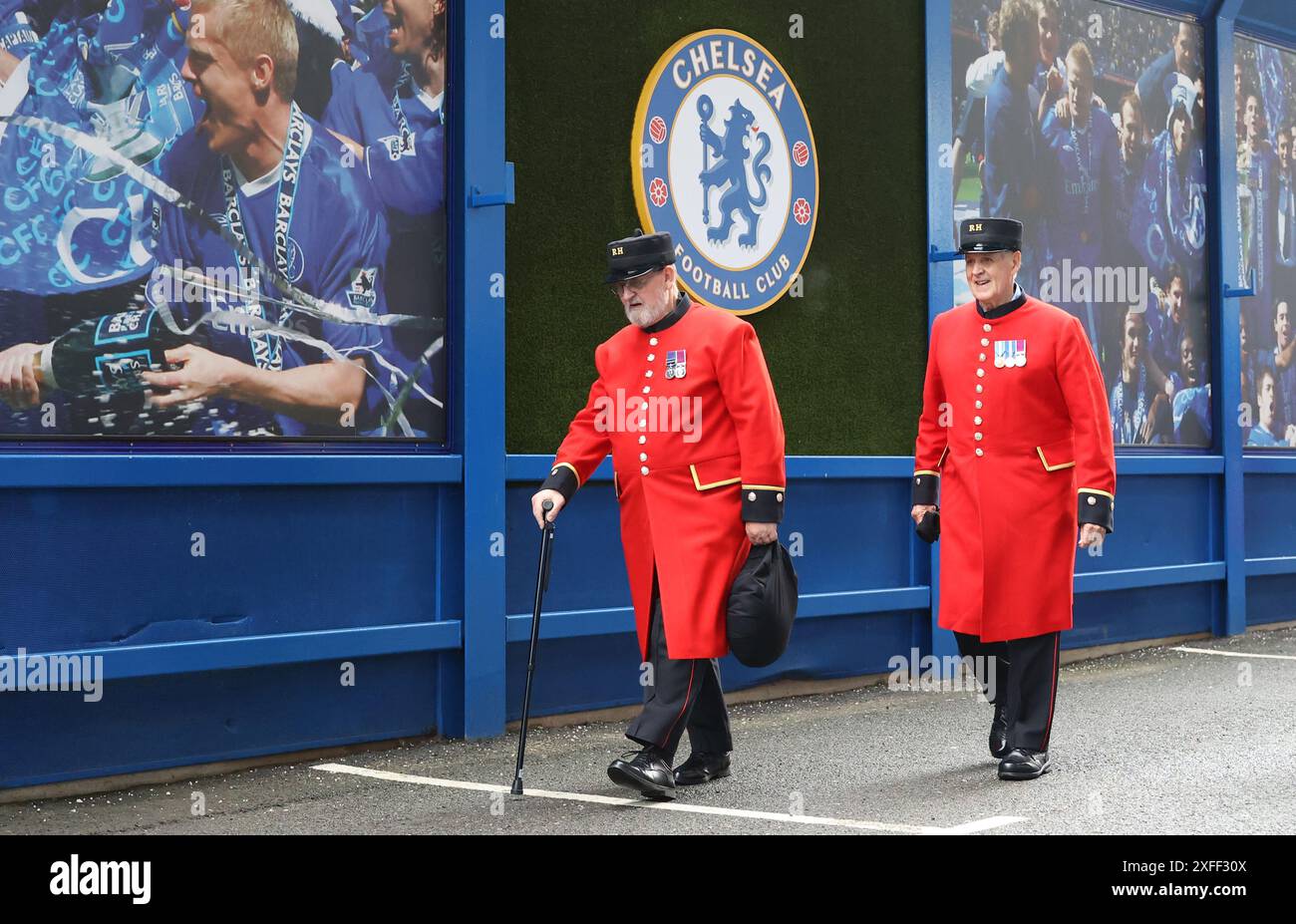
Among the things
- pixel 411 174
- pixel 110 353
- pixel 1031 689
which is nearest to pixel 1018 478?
pixel 1031 689

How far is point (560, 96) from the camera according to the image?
717 cm

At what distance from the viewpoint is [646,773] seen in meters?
5.31

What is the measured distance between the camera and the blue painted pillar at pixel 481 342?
6.71 metres

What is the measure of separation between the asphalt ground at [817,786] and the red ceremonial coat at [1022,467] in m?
0.63

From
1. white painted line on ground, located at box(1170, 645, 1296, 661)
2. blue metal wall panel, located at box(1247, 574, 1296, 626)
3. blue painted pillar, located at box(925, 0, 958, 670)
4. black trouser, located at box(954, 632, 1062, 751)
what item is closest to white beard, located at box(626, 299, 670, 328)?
black trouser, located at box(954, 632, 1062, 751)

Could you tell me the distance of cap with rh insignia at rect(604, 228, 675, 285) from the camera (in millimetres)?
5492

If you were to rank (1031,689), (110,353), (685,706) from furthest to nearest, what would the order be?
1. (1031,689)
2. (110,353)
3. (685,706)

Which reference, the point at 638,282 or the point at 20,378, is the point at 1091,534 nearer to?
the point at 638,282

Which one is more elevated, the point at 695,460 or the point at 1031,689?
the point at 695,460

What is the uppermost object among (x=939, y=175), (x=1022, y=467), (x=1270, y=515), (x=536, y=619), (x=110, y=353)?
(x=939, y=175)

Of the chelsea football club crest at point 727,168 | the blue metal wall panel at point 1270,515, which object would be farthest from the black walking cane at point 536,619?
the blue metal wall panel at point 1270,515

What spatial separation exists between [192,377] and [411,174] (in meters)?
1.35

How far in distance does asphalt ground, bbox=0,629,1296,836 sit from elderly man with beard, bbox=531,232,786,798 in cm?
39

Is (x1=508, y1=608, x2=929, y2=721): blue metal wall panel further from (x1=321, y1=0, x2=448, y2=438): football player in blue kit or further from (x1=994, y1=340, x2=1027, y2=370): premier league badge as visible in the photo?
(x1=994, y1=340, x2=1027, y2=370): premier league badge
